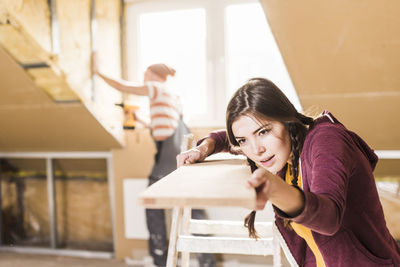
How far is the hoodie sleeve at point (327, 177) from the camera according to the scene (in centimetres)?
53

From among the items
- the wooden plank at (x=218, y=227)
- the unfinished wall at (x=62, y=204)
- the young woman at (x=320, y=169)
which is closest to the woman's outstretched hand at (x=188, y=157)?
the young woman at (x=320, y=169)

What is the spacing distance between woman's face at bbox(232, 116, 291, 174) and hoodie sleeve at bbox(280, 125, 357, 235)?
0.30 feet

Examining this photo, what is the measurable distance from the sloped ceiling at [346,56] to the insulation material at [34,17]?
114 cm

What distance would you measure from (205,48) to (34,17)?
117 centimetres

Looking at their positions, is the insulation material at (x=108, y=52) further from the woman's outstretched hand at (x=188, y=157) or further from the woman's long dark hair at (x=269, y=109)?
the woman's long dark hair at (x=269, y=109)

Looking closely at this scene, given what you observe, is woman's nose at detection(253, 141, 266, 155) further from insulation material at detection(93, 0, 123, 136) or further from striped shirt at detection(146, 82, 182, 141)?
insulation material at detection(93, 0, 123, 136)

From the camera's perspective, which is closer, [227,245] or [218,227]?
[227,245]

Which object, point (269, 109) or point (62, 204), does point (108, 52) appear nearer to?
point (62, 204)

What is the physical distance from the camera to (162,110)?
2.21m

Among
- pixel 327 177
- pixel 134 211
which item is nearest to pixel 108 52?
pixel 134 211

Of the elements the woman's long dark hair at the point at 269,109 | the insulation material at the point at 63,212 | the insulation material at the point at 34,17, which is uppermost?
the insulation material at the point at 34,17

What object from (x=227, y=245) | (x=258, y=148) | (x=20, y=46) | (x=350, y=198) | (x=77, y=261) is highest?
(x=20, y=46)

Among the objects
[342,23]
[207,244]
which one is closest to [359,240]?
[207,244]

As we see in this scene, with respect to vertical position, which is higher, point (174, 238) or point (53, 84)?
point (53, 84)
